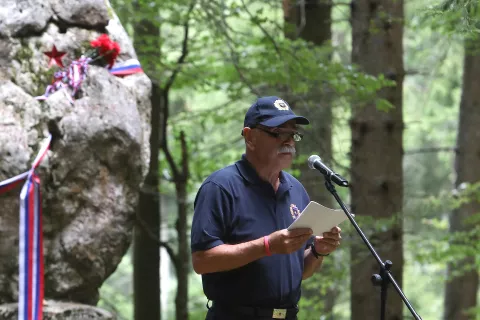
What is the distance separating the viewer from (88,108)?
443cm

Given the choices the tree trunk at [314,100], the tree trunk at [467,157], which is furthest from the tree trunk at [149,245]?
the tree trunk at [467,157]

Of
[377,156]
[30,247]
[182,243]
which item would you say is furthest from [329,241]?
[182,243]

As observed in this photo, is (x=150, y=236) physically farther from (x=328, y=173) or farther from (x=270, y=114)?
(x=328, y=173)

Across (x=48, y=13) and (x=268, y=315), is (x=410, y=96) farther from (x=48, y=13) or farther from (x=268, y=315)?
(x=268, y=315)

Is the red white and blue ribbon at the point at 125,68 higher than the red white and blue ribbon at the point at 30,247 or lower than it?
higher

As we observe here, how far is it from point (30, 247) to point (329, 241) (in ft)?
6.45

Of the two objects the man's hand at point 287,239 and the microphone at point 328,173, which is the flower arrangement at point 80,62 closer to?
the microphone at point 328,173

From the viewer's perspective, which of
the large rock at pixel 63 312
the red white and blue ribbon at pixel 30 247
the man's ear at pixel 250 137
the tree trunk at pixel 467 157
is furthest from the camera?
the tree trunk at pixel 467 157

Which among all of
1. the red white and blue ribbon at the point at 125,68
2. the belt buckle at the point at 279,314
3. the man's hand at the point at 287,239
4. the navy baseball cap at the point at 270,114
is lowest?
the belt buckle at the point at 279,314

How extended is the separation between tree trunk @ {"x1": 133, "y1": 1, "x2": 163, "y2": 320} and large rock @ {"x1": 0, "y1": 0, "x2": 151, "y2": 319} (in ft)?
9.04

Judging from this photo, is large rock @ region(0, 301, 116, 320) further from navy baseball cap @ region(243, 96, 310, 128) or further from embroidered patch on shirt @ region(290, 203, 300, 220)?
navy baseball cap @ region(243, 96, 310, 128)

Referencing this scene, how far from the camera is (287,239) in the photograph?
2.68 metres

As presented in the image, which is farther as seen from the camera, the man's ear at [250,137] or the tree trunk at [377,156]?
the tree trunk at [377,156]

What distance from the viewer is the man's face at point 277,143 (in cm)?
299
